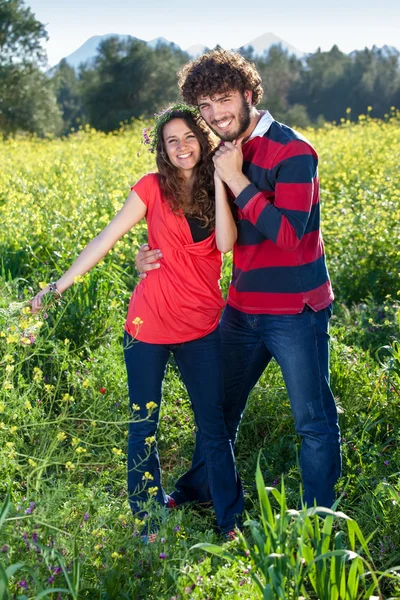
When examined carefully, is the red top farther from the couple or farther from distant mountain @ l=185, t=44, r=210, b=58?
distant mountain @ l=185, t=44, r=210, b=58

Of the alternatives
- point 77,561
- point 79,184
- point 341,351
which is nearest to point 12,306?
point 77,561

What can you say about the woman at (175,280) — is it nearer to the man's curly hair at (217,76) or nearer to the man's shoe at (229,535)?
the man's curly hair at (217,76)

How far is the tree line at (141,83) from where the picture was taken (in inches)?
1053

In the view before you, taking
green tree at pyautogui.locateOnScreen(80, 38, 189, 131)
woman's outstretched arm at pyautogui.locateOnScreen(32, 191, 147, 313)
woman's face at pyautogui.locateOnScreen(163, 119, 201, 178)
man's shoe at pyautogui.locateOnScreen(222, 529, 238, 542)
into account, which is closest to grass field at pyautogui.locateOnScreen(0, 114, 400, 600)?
man's shoe at pyautogui.locateOnScreen(222, 529, 238, 542)

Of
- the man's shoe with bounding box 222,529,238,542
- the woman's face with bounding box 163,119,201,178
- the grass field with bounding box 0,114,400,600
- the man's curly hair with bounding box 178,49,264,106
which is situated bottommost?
the man's shoe with bounding box 222,529,238,542

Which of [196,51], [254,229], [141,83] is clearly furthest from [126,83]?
[254,229]

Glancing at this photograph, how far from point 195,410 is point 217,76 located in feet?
3.99

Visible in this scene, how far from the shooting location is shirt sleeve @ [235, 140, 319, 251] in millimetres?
2430

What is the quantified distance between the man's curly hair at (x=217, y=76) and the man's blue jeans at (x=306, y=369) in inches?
31.8

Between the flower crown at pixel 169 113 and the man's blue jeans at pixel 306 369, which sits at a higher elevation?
the flower crown at pixel 169 113

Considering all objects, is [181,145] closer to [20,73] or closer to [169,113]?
[169,113]

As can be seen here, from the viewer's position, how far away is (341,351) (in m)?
3.92

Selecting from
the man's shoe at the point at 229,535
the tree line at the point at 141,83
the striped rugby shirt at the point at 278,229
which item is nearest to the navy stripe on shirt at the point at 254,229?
the striped rugby shirt at the point at 278,229

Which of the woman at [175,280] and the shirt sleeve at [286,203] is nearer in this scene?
the shirt sleeve at [286,203]
